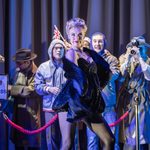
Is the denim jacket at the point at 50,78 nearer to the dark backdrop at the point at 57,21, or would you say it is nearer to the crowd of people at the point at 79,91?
the crowd of people at the point at 79,91

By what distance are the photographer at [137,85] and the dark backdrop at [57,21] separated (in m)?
0.55

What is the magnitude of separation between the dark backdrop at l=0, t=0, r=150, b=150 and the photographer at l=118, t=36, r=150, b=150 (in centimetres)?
55

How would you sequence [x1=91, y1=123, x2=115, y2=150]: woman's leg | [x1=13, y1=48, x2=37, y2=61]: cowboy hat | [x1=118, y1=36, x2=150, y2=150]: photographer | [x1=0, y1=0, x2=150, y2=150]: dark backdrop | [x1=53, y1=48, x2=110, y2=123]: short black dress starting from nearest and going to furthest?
[x1=91, y1=123, x2=115, y2=150]: woman's leg → [x1=53, y1=48, x2=110, y2=123]: short black dress → [x1=118, y1=36, x2=150, y2=150]: photographer → [x1=13, y1=48, x2=37, y2=61]: cowboy hat → [x1=0, y1=0, x2=150, y2=150]: dark backdrop

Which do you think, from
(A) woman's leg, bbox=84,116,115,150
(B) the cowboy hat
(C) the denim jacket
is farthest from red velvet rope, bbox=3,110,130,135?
(A) woman's leg, bbox=84,116,115,150

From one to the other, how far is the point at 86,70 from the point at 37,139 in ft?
5.63

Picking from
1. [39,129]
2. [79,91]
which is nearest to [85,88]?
[79,91]

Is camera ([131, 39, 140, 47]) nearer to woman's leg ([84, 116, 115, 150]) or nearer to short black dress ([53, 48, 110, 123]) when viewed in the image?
short black dress ([53, 48, 110, 123])

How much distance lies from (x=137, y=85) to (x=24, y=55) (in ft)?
4.28

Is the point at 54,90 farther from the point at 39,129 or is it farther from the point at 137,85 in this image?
the point at 137,85

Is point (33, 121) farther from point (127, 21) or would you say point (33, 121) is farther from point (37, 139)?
point (127, 21)

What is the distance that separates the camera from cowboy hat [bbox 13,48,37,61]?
15.1 feet

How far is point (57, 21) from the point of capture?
16.1 feet

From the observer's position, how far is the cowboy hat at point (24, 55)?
15.1 ft

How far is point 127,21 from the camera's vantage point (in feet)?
15.8
